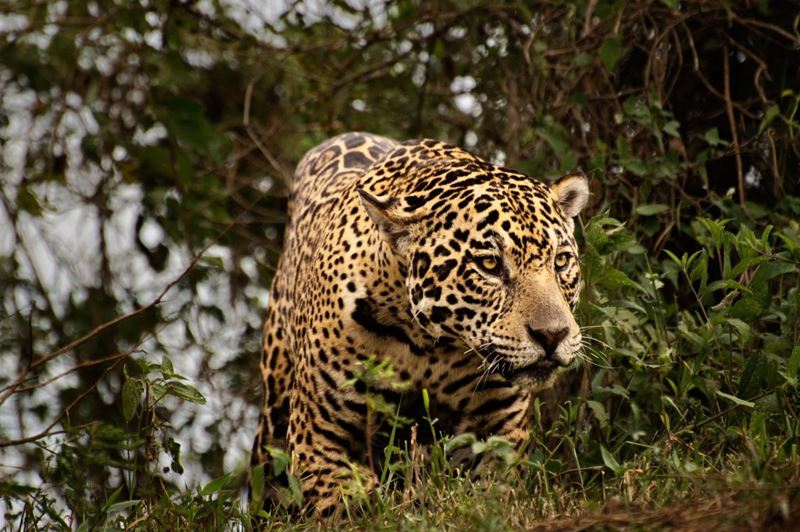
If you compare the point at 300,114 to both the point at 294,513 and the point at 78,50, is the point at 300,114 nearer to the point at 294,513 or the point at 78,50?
the point at 78,50

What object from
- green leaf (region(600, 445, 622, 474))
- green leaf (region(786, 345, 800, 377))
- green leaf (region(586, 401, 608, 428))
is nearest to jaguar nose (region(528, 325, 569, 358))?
green leaf (region(600, 445, 622, 474))

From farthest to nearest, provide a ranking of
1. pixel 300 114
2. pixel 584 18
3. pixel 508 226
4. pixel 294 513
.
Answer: pixel 300 114
pixel 584 18
pixel 294 513
pixel 508 226

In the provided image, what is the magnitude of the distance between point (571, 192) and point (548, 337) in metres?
0.90

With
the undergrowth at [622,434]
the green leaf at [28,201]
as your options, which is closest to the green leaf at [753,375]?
the undergrowth at [622,434]

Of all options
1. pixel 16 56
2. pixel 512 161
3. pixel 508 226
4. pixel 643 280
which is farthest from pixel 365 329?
pixel 16 56

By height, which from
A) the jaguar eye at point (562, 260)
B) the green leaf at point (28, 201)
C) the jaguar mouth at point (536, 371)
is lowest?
the green leaf at point (28, 201)

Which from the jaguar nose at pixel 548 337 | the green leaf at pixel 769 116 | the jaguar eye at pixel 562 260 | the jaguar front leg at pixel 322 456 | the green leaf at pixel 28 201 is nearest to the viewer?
the jaguar nose at pixel 548 337

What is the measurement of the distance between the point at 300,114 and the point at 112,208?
1.92 meters

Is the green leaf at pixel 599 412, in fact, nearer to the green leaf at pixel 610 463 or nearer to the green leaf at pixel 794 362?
the green leaf at pixel 610 463

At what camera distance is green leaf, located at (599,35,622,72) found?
21.5ft

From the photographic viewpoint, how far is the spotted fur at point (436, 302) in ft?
16.4

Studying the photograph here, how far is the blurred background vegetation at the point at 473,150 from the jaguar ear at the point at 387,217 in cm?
84

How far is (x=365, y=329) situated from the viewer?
5332 mm

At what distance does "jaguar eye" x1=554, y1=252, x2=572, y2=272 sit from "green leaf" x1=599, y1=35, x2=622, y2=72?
1.67 m
